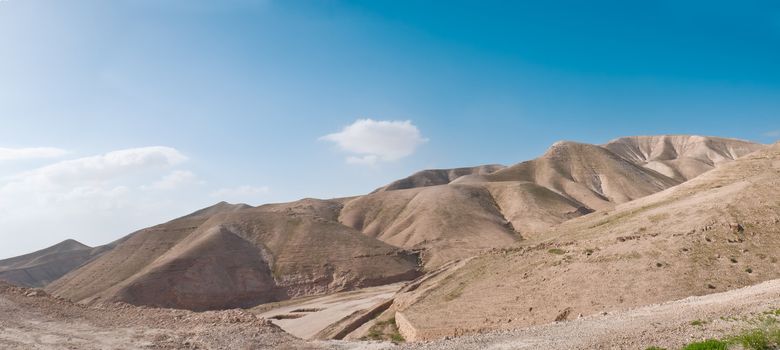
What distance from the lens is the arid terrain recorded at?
19922 millimetres

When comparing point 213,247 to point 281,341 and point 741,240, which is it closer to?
point 281,341

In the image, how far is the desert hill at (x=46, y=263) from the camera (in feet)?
421

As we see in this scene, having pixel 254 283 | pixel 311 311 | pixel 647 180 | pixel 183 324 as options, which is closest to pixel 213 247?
pixel 254 283

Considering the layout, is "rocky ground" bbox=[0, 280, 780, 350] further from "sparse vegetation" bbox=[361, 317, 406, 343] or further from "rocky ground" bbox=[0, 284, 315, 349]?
"sparse vegetation" bbox=[361, 317, 406, 343]

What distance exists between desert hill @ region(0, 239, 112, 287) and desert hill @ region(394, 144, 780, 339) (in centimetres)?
13150

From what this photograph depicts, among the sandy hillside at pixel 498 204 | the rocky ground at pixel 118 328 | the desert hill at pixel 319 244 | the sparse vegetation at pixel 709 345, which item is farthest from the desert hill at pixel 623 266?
the sandy hillside at pixel 498 204

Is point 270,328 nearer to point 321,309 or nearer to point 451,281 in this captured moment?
point 451,281

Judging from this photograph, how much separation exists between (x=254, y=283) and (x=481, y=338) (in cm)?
5959

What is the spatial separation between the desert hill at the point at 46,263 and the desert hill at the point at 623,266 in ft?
431

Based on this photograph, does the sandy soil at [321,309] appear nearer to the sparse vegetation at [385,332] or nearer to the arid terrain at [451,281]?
the arid terrain at [451,281]

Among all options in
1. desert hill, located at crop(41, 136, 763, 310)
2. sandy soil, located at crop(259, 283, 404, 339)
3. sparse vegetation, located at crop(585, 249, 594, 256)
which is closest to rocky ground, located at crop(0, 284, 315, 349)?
sandy soil, located at crop(259, 283, 404, 339)

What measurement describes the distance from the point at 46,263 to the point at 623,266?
163 metres

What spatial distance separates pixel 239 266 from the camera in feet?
248

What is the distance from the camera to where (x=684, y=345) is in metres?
14.0
